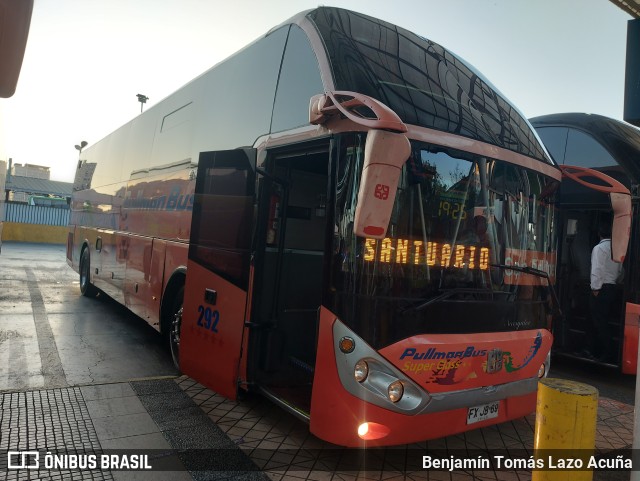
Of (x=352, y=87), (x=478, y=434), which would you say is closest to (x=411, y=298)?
(x=352, y=87)

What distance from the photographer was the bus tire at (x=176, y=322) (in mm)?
5934

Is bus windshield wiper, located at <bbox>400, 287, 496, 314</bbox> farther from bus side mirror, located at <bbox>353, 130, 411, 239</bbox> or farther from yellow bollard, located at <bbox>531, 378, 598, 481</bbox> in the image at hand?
yellow bollard, located at <bbox>531, 378, 598, 481</bbox>

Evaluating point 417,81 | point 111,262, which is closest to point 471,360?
point 417,81

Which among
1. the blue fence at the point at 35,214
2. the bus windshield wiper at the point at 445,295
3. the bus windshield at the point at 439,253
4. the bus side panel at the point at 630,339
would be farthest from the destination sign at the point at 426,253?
the blue fence at the point at 35,214

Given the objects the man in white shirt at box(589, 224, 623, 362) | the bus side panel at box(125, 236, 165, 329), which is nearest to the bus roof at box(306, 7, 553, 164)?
the man in white shirt at box(589, 224, 623, 362)

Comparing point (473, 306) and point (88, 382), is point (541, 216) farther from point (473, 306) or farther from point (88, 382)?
point (88, 382)

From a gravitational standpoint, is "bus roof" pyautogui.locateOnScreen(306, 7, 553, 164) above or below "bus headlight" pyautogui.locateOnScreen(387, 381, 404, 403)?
above

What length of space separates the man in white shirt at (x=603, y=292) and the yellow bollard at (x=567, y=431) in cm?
455

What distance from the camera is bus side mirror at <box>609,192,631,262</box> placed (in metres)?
4.46

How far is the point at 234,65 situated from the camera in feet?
18.2

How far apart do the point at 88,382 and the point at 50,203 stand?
39626 millimetres

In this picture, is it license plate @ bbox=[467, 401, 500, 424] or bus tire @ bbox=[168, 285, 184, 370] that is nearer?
license plate @ bbox=[467, 401, 500, 424]

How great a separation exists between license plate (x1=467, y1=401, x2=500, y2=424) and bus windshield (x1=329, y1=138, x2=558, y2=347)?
24.8 inches

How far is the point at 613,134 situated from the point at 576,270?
2.17 m
